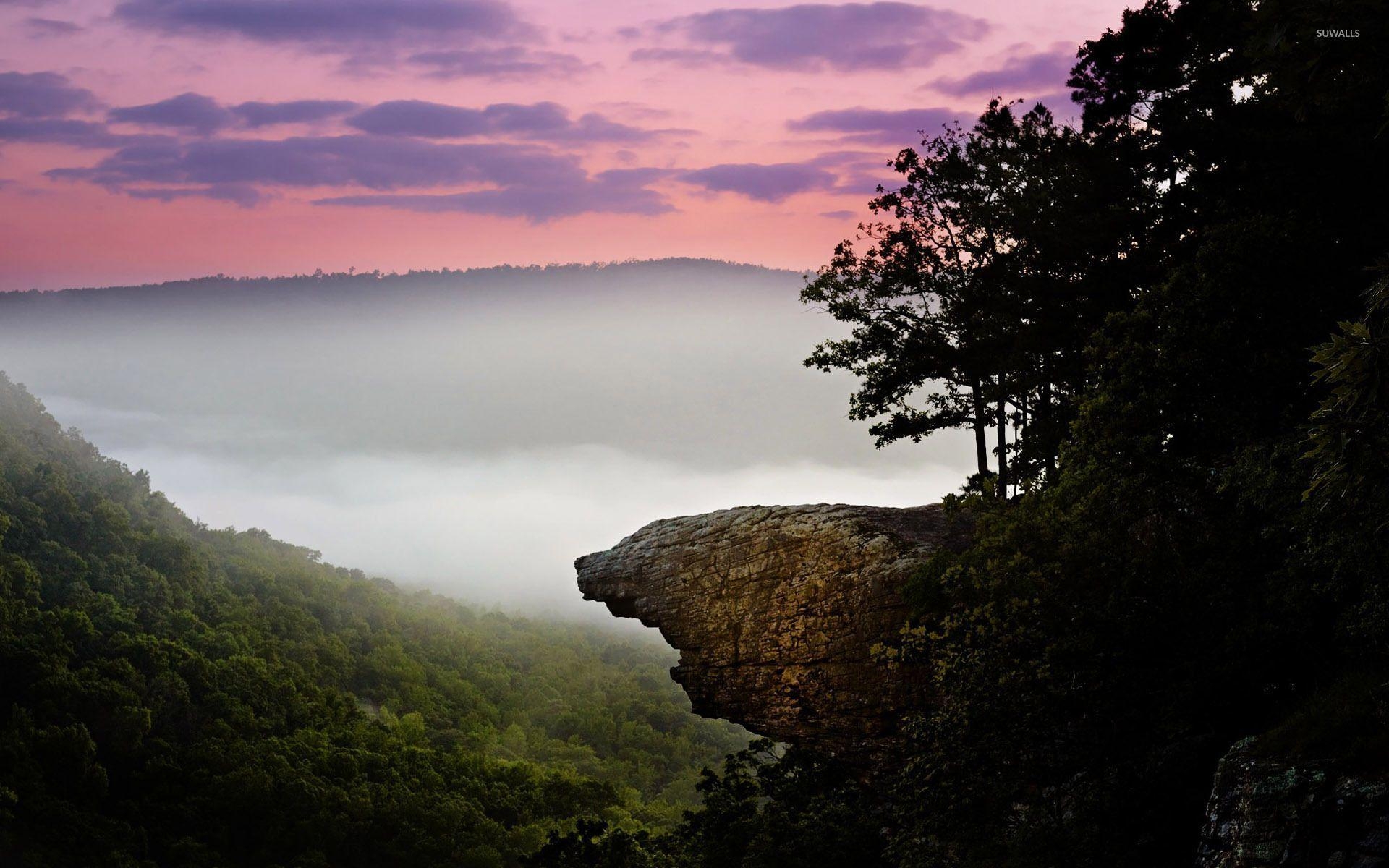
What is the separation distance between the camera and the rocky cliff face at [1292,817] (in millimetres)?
10195

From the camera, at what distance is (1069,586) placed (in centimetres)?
1712

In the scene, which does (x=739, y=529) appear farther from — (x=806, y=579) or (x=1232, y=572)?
(x=1232, y=572)

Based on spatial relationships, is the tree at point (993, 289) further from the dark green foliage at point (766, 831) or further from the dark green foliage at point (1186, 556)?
the dark green foliage at point (766, 831)

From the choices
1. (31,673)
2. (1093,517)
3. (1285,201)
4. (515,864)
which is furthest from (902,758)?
(31,673)

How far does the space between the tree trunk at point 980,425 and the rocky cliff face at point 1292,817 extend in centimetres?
1515

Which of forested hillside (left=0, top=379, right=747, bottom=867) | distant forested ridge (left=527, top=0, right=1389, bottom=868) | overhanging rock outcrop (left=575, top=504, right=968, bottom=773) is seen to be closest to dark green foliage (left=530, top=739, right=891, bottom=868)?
overhanging rock outcrop (left=575, top=504, right=968, bottom=773)

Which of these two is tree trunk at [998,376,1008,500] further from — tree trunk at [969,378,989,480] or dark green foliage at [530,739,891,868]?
dark green foliage at [530,739,891,868]

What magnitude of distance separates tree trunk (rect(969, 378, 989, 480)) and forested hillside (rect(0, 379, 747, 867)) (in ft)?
161

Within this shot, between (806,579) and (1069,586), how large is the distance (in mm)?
9095

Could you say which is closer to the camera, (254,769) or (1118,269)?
(1118,269)

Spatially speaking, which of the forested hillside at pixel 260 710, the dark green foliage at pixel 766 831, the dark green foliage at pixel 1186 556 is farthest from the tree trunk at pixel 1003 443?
the forested hillside at pixel 260 710

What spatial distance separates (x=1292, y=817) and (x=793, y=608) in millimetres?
14994

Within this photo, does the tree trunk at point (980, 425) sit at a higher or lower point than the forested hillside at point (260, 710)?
higher

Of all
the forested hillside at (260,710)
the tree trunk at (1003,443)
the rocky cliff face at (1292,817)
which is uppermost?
the tree trunk at (1003,443)
